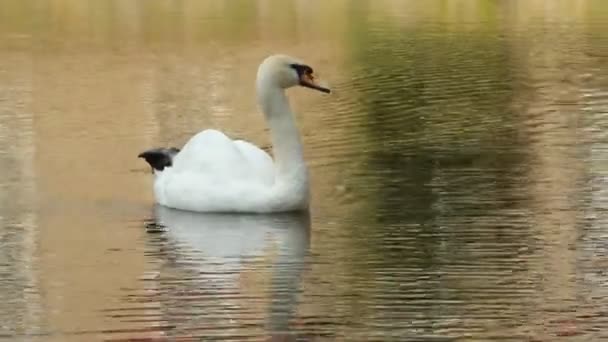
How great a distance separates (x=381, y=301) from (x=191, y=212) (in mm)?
3366

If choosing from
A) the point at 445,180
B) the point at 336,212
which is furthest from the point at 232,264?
the point at 445,180

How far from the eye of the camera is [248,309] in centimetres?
841

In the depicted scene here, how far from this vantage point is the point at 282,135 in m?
11.5

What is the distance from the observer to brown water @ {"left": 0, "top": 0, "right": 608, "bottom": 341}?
27.1ft

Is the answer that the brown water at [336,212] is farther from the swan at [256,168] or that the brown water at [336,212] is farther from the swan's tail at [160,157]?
the swan's tail at [160,157]

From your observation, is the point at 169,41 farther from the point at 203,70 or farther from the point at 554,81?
the point at 554,81

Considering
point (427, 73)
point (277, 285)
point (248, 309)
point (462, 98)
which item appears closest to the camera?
point (248, 309)

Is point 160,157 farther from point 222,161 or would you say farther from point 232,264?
point 232,264

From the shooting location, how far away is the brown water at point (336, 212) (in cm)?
827

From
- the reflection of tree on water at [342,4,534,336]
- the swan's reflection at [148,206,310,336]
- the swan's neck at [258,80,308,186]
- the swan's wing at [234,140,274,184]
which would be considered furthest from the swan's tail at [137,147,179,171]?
the reflection of tree on water at [342,4,534,336]

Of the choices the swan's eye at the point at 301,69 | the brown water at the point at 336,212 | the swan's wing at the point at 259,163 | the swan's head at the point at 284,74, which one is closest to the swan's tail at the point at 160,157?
the brown water at the point at 336,212

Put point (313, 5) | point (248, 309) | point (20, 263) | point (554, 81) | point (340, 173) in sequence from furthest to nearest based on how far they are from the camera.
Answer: point (313, 5) → point (554, 81) → point (340, 173) → point (20, 263) → point (248, 309)

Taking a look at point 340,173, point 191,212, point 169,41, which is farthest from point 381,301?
point 169,41

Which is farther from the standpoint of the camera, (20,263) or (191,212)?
(191,212)
